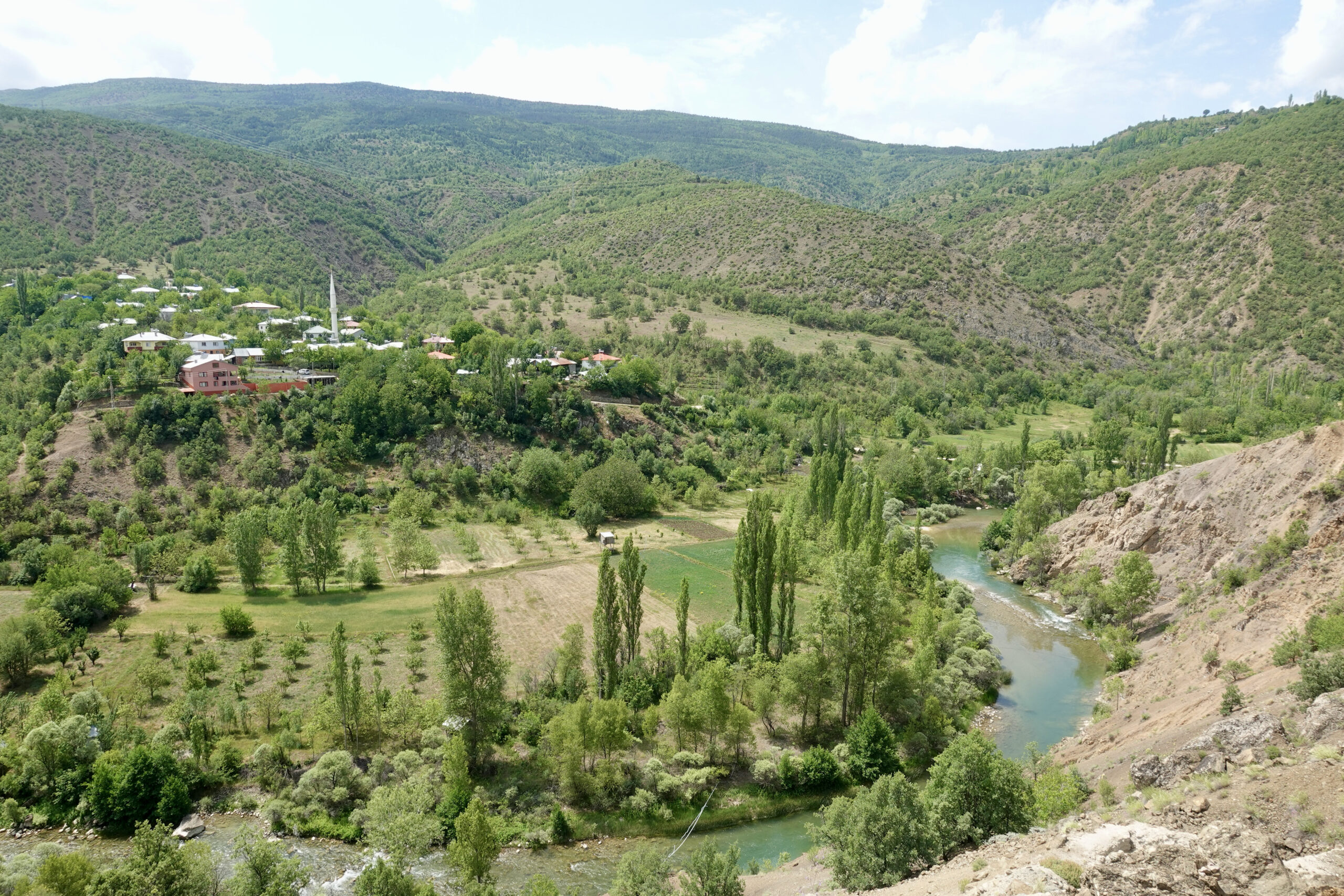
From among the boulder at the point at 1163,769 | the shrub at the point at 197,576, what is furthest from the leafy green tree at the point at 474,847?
the shrub at the point at 197,576

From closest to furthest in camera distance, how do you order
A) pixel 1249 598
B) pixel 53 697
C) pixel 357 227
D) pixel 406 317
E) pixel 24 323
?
pixel 53 697 → pixel 1249 598 → pixel 24 323 → pixel 406 317 → pixel 357 227

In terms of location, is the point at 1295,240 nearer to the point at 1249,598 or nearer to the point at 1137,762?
the point at 1249,598

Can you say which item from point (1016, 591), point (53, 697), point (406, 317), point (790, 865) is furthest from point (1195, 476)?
point (406, 317)

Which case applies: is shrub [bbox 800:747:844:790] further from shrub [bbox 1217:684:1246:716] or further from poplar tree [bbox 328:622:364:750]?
poplar tree [bbox 328:622:364:750]

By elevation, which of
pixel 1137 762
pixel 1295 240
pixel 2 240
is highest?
pixel 1295 240

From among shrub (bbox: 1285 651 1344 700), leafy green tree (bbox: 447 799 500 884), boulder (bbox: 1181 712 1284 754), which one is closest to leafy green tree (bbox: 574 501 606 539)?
leafy green tree (bbox: 447 799 500 884)

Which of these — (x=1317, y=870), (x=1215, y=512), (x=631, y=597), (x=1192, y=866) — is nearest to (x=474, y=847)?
(x=631, y=597)
